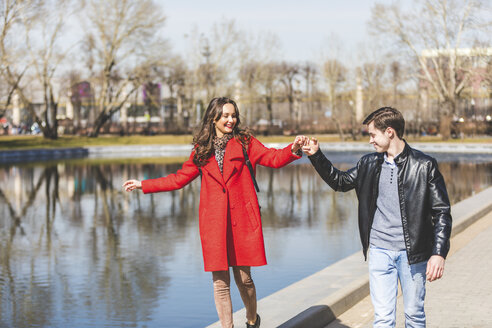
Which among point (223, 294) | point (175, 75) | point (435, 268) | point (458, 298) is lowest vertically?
point (458, 298)

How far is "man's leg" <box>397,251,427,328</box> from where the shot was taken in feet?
15.7

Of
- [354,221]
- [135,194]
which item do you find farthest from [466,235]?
[135,194]

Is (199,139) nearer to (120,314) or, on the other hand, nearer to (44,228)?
(120,314)

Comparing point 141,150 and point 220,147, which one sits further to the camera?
point 141,150

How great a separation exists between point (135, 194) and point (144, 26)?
118 ft

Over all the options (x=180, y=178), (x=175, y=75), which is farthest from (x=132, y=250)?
(x=175, y=75)

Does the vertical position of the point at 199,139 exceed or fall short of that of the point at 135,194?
it exceeds it

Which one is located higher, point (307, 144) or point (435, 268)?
point (307, 144)

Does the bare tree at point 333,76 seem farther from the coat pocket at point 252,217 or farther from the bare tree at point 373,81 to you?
the coat pocket at point 252,217

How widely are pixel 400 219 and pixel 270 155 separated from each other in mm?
1006

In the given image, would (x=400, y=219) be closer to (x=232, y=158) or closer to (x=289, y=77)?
(x=232, y=158)

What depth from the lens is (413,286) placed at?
4.80 meters

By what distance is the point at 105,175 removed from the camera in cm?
2820

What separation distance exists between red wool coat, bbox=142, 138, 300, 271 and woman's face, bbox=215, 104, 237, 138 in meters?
0.10
